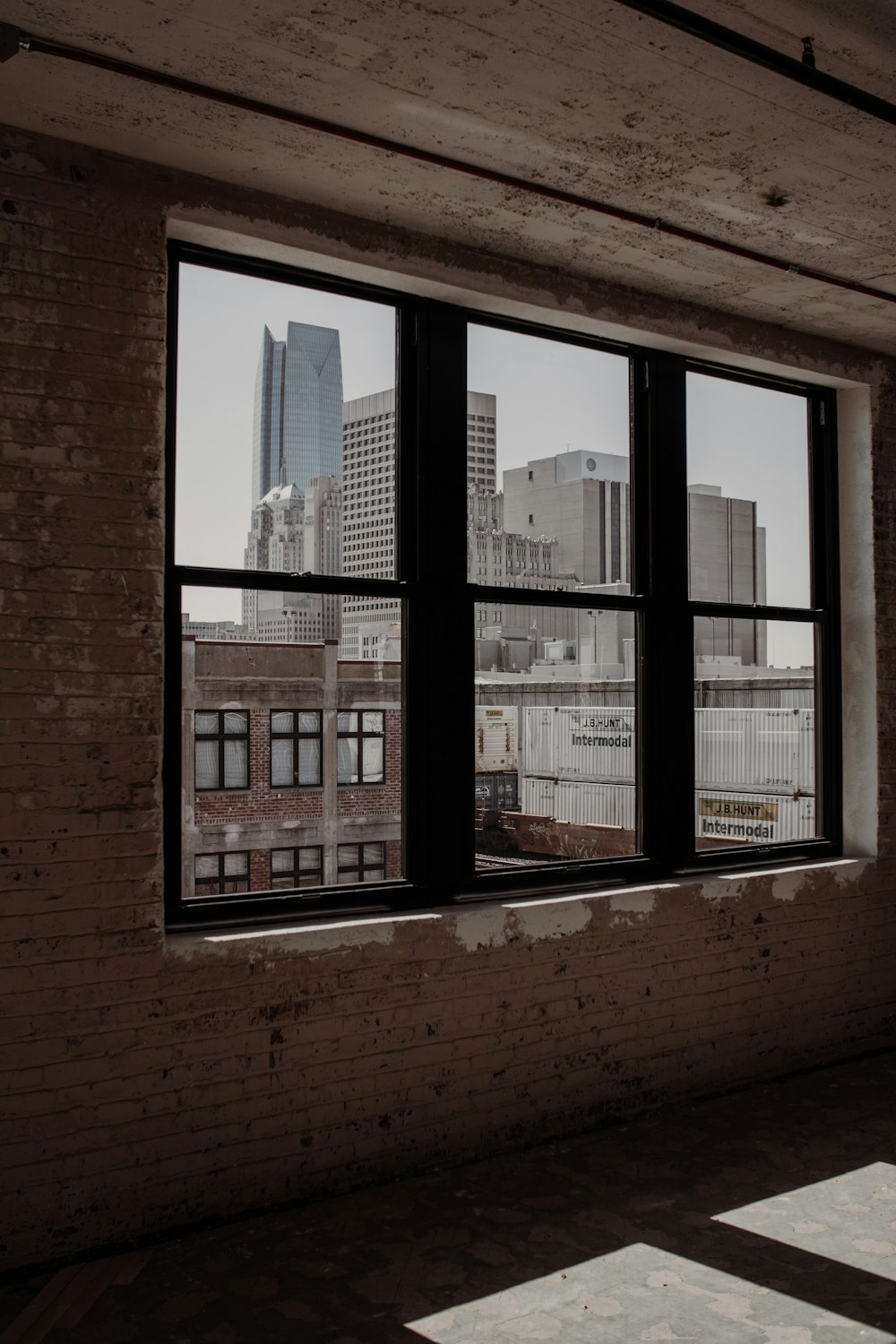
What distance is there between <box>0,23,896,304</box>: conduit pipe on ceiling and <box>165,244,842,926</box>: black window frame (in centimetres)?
61

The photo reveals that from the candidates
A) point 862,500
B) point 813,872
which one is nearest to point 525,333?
point 862,500

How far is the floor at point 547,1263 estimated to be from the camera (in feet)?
8.70

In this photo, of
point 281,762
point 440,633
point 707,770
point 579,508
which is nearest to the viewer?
point 281,762

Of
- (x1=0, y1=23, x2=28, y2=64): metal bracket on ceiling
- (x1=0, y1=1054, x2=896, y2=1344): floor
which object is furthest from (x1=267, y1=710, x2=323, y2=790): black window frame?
(x1=0, y1=23, x2=28, y2=64): metal bracket on ceiling

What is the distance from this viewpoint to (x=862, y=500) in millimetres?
5016

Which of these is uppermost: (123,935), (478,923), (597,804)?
(597,804)

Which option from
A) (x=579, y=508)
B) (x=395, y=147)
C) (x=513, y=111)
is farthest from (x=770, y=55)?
(x=579, y=508)

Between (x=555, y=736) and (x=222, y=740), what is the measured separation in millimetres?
1334

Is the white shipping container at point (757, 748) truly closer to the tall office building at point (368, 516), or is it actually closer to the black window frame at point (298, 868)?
the tall office building at point (368, 516)

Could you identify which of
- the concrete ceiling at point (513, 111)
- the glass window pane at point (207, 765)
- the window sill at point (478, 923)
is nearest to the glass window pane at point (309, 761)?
the glass window pane at point (207, 765)

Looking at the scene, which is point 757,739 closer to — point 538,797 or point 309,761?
point 538,797

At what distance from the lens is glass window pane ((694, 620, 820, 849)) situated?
15.0 feet

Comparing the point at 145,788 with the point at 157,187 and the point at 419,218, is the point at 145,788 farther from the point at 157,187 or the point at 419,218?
the point at 419,218

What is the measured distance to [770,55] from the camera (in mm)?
2570
